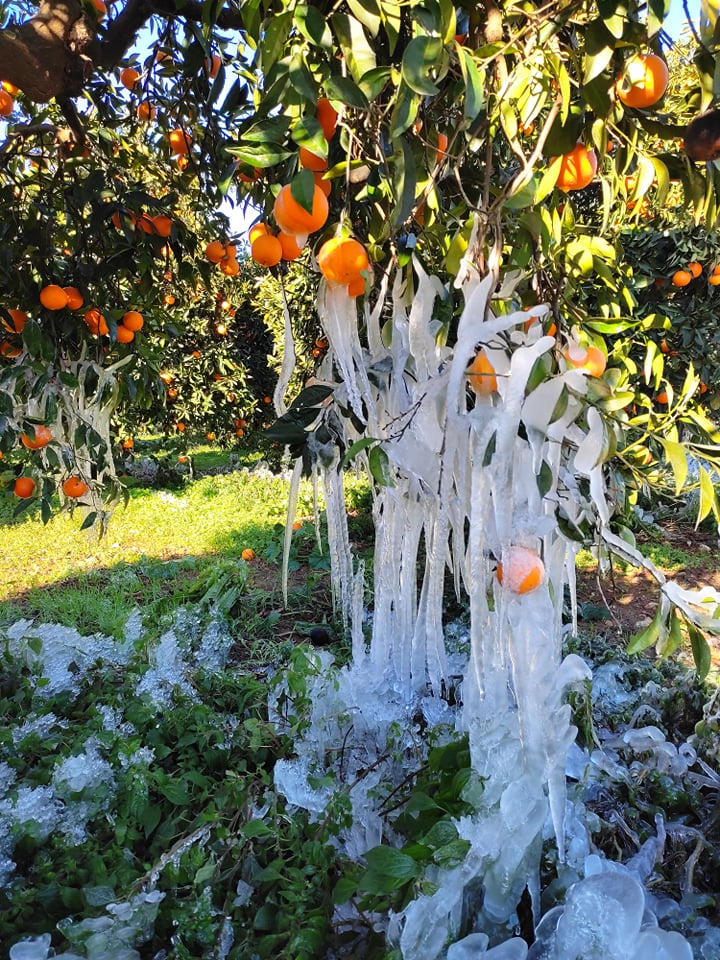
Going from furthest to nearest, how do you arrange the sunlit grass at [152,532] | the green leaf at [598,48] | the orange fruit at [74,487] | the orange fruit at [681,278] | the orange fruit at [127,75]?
the sunlit grass at [152,532] → the orange fruit at [681,278] → the orange fruit at [127,75] → the orange fruit at [74,487] → the green leaf at [598,48]

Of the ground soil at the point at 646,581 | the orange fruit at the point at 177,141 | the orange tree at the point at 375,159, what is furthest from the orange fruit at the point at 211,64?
the ground soil at the point at 646,581

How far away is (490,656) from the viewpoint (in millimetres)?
924

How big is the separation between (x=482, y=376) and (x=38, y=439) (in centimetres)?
131

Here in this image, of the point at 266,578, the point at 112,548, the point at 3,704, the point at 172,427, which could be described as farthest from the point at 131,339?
the point at 172,427

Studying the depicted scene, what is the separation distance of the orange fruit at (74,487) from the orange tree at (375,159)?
0.10 meters

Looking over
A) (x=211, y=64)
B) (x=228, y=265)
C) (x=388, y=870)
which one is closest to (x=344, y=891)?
(x=388, y=870)

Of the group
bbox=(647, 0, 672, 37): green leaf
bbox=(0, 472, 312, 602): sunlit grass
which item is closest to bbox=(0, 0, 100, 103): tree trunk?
bbox=(647, 0, 672, 37): green leaf

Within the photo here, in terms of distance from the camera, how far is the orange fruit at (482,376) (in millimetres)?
811

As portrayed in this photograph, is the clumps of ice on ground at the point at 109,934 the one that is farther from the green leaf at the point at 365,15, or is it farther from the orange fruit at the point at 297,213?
the green leaf at the point at 365,15

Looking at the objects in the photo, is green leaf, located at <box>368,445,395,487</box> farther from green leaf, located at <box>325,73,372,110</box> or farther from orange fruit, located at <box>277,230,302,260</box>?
green leaf, located at <box>325,73,372,110</box>

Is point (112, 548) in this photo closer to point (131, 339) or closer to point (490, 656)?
point (131, 339)

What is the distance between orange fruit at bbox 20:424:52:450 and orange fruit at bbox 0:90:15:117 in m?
0.96

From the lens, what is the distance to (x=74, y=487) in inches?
75.0

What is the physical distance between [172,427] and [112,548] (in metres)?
2.79
